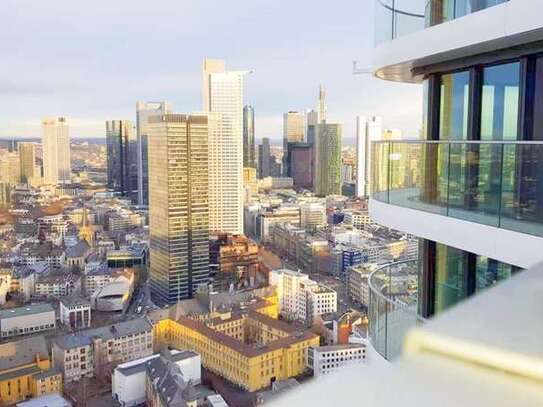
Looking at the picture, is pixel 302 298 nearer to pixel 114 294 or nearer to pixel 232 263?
pixel 232 263

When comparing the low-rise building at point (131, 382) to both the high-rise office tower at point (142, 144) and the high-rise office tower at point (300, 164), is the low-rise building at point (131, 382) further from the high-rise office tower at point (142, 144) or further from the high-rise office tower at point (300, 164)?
the high-rise office tower at point (300, 164)

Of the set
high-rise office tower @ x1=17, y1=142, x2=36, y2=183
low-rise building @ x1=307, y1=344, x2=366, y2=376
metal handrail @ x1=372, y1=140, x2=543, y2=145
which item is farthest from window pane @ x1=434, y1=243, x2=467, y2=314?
high-rise office tower @ x1=17, y1=142, x2=36, y2=183

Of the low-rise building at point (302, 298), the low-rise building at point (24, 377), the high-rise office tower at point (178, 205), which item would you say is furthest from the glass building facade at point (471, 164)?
the high-rise office tower at point (178, 205)

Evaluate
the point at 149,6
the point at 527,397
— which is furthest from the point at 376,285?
the point at 149,6

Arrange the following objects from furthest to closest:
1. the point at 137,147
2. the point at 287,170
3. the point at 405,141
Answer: the point at 287,170 → the point at 137,147 → the point at 405,141

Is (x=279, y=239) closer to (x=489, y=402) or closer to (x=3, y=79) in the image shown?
(x=3, y=79)
